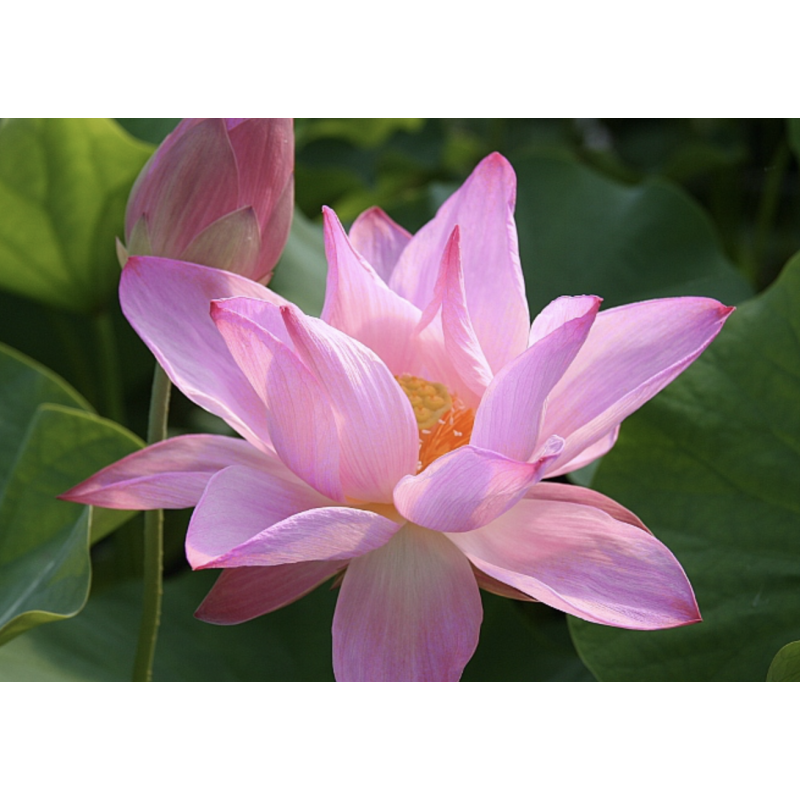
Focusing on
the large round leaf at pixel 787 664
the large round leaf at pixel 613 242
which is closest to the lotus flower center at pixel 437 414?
the large round leaf at pixel 787 664

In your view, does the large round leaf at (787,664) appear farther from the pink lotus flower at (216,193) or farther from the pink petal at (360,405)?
the pink lotus flower at (216,193)

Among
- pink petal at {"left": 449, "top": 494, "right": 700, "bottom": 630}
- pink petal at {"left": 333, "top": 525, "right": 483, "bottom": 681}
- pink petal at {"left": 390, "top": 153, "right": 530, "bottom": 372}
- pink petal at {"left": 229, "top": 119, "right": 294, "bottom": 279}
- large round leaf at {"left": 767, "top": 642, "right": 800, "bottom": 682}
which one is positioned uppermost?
pink petal at {"left": 229, "top": 119, "right": 294, "bottom": 279}

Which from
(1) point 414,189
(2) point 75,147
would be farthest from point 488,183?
(1) point 414,189

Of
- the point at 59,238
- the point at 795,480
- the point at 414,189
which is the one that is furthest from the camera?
the point at 414,189

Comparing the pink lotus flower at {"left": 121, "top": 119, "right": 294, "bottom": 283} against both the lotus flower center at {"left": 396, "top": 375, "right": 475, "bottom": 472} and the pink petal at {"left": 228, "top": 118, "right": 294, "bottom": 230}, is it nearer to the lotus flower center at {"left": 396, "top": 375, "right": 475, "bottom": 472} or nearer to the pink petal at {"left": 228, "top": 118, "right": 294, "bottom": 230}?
the pink petal at {"left": 228, "top": 118, "right": 294, "bottom": 230}

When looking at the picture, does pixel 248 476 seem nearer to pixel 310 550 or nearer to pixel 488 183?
pixel 310 550

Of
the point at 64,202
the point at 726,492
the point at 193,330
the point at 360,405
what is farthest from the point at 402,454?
the point at 64,202

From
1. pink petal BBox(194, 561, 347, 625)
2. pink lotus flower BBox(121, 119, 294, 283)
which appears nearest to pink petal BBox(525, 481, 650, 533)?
pink petal BBox(194, 561, 347, 625)
